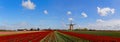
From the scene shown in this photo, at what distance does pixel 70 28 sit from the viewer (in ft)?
630

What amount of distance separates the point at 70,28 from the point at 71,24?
25.2ft

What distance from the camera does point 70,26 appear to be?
187 metres

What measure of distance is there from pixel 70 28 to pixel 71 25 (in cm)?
690

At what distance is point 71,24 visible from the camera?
185125 millimetres

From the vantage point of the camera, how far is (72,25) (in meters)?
186

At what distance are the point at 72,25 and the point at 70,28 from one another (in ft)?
22.6

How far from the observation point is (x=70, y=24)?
608ft

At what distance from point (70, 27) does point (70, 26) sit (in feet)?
4.27

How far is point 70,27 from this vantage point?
617 feet

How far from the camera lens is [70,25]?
186 m

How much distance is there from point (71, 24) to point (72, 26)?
9.62 ft

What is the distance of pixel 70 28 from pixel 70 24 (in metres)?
7.45

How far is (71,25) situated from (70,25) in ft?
2.84

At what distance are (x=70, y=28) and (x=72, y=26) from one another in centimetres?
514
